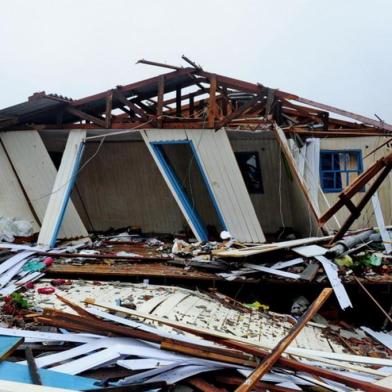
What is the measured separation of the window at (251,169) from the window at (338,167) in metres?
1.91

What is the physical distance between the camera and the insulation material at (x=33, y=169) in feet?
35.8

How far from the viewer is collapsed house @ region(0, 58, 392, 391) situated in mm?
7320

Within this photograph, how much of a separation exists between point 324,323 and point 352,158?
5744 mm

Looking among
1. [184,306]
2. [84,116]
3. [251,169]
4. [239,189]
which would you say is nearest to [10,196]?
[84,116]

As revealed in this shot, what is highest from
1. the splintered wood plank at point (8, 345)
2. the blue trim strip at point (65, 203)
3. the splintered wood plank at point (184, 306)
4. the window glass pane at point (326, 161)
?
the window glass pane at point (326, 161)

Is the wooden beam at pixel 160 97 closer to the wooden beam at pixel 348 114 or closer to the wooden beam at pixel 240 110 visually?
the wooden beam at pixel 240 110

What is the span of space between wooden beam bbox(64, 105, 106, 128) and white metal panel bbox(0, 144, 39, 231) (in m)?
2.28

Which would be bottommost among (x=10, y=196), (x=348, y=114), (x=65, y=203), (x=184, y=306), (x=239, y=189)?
(x=184, y=306)

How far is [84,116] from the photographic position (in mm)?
10539

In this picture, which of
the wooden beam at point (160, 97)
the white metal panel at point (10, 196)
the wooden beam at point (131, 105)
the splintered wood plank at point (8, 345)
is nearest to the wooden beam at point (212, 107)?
the wooden beam at point (160, 97)

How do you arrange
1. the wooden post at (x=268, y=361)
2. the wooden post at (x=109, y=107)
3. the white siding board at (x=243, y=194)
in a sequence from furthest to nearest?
the wooden post at (x=109, y=107) → the white siding board at (x=243, y=194) → the wooden post at (x=268, y=361)

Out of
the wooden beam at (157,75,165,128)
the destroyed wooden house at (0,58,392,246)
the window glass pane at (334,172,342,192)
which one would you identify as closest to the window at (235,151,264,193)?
the destroyed wooden house at (0,58,392,246)

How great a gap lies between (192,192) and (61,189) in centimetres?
417

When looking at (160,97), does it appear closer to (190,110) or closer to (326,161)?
(190,110)
